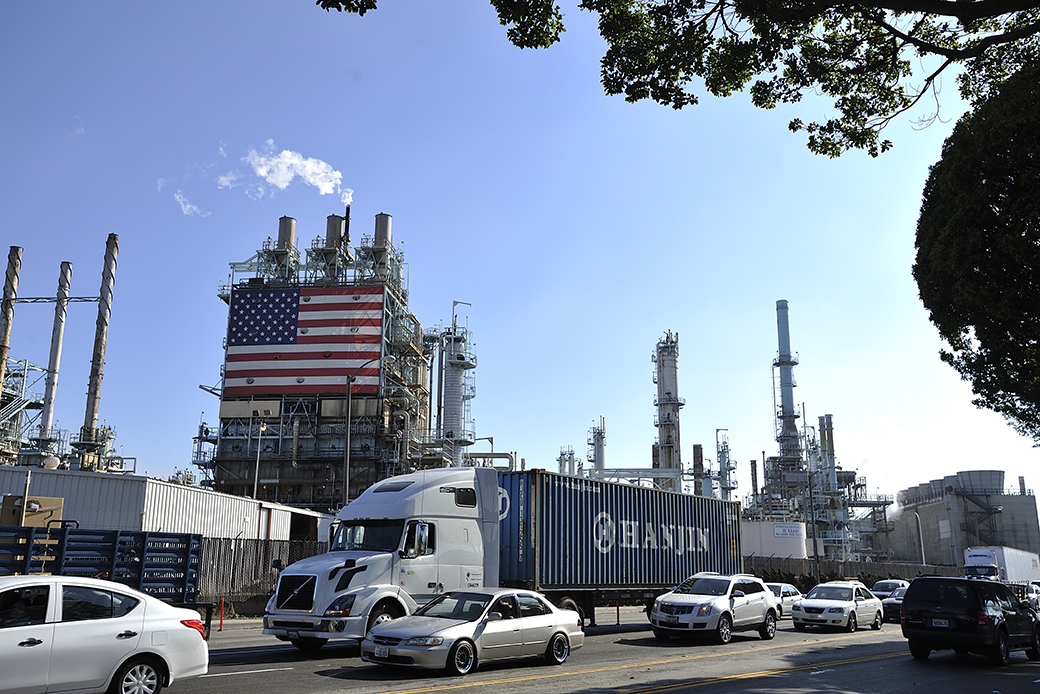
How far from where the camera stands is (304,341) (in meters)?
60.6

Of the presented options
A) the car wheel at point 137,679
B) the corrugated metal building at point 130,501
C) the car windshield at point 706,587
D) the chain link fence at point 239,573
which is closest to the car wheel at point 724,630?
the car windshield at point 706,587

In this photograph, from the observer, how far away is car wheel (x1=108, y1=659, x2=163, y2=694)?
844 cm

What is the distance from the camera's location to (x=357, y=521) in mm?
15766

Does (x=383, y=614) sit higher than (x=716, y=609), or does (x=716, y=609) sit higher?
(x=383, y=614)

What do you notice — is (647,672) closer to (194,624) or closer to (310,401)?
(194,624)

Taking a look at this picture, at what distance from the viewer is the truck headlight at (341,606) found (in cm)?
1350

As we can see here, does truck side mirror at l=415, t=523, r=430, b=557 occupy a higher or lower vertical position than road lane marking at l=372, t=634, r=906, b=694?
higher

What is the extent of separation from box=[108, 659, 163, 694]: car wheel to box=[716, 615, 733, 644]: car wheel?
1296 centimetres

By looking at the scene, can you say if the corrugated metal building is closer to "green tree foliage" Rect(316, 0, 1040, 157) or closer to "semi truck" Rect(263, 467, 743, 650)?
"semi truck" Rect(263, 467, 743, 650)

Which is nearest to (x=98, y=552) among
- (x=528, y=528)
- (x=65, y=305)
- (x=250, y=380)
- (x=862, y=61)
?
(x=528, y=528)

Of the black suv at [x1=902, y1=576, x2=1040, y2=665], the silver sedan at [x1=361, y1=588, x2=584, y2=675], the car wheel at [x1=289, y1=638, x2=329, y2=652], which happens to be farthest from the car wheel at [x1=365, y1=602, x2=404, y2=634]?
the black suv at [x1=902, y1=576, x2=1040, y2=665]

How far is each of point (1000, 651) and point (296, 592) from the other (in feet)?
43.4

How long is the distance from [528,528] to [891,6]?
12.7 meters

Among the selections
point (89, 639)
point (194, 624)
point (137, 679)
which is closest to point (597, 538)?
point (194, 624)
